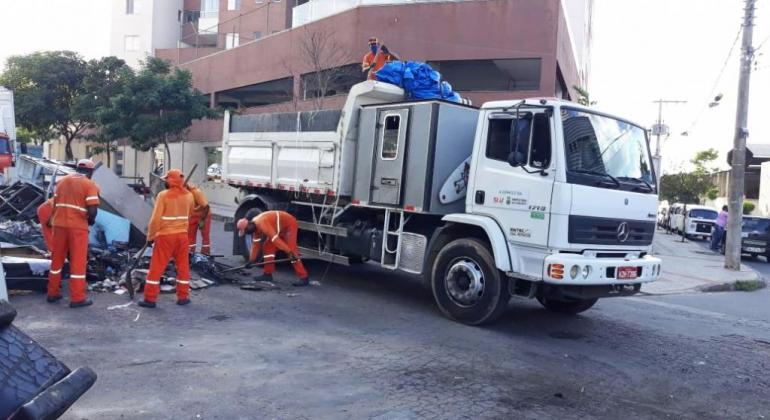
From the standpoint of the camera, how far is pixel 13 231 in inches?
406

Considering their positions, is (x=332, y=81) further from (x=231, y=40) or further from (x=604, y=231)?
(x=604, y=231)

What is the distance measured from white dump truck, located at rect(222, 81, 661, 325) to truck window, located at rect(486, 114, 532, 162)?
1cm

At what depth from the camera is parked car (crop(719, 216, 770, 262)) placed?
2125 cm

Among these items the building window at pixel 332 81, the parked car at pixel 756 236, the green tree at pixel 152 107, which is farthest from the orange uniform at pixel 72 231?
the parked car at pixel 756 236

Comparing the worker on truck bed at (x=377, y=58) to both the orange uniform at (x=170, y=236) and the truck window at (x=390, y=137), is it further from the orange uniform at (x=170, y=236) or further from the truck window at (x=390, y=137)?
the orange uniform at (x=170, y=236)

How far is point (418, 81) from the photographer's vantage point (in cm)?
858

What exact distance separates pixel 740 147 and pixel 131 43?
4496 cm

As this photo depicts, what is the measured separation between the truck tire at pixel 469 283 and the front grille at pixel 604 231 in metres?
0.95

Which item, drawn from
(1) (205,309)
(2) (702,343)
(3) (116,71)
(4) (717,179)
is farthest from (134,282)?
(4) (717,179)

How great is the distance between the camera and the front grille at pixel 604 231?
21.4 ft

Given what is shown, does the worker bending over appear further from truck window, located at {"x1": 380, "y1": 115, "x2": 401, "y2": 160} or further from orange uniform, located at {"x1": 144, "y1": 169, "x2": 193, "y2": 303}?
truck window, located at {"x1": 380, "y1": 115, "x2": 401, "y2": 160}

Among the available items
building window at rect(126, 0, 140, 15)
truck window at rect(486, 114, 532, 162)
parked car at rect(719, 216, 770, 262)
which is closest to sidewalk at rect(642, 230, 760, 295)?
parked car at rect(719, 216, 770, 262)

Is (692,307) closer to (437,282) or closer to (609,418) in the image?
(437,282)

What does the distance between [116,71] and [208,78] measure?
20.2 feet
